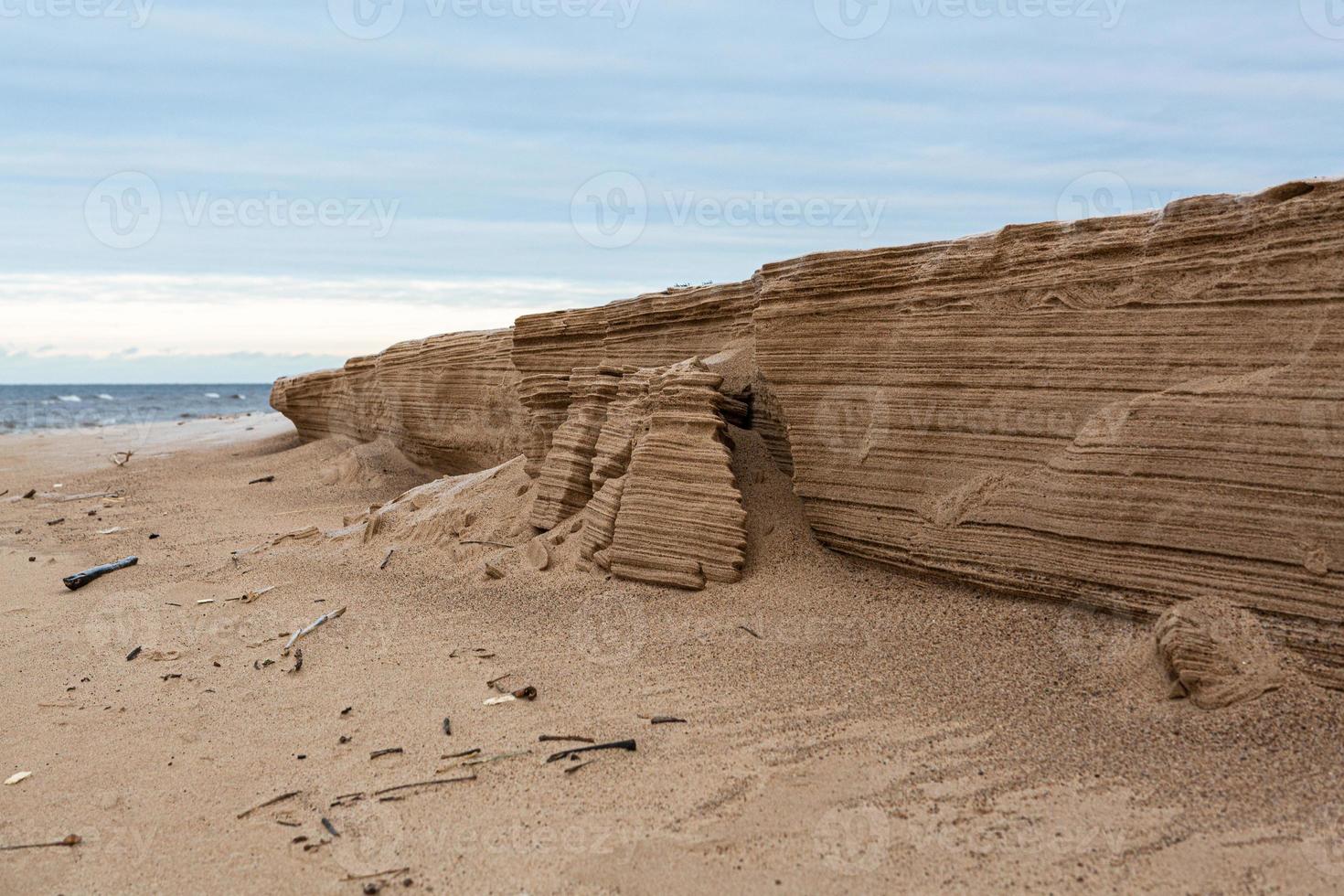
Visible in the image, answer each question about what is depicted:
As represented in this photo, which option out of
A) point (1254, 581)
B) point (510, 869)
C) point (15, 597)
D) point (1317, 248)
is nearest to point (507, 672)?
point (510, 869)

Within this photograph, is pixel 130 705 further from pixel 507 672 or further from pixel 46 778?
pixel 507 672

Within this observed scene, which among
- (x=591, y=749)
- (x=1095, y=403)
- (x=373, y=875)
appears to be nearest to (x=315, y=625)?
(x=591, y=749)

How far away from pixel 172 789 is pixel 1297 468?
515 cm

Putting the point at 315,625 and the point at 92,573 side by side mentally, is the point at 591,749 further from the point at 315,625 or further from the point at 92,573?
the point at 92,573

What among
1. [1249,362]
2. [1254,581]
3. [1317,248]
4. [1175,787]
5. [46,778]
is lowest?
[46,778]

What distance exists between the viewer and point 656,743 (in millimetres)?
4379

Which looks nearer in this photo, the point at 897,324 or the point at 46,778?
the point at 46,778

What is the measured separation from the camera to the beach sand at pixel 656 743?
346 centimetres

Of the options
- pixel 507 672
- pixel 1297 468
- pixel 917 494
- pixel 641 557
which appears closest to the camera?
pixel 1297 468

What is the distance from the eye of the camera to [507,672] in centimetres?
537

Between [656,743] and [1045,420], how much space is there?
106 inches

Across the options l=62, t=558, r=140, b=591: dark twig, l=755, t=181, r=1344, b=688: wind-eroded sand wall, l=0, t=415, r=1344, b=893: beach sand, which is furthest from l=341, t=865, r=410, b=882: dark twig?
l=62, t=558, r=140, b=591: dark twig

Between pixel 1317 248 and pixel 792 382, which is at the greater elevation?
pixel 1317 248

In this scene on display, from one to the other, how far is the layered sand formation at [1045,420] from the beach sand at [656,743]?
31 cm
